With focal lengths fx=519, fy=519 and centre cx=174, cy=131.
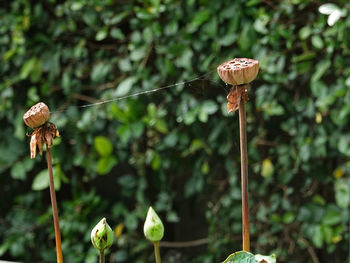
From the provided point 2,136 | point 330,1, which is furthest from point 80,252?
point 330,1

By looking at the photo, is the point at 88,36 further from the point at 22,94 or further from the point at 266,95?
the point at 266,95

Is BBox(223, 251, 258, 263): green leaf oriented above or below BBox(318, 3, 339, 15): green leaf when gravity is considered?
below

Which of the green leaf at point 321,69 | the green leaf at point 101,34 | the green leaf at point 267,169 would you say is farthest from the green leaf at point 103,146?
the green leaf at point 321,69

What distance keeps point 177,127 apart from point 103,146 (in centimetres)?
25

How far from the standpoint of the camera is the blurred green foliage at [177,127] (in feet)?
4.66

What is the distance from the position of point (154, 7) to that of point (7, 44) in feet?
2.09

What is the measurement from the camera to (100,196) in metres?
1.82

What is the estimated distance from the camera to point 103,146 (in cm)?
164

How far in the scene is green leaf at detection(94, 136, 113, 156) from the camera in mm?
1637

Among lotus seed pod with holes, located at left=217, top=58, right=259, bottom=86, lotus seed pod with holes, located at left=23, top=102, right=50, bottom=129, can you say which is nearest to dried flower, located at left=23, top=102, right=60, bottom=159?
lotus seed pod with holes, located at left=23, top=102, right=50, bottom=129

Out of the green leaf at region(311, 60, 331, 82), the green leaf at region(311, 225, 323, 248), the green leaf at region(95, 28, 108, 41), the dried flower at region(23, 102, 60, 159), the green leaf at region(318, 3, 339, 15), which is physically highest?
the green leaf at region(95, 28, 108, 41)

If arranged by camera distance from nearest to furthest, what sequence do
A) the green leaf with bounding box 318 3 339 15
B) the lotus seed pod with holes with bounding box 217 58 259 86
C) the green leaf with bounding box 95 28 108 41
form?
the lotus seed pod with holes with bounding box 217 58 259 86, the green leaf with bounding box 318 3 339 15, the green leaf with bounding box 95 28 108 41

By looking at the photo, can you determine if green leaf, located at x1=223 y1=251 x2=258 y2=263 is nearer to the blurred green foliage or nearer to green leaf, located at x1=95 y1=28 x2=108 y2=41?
the blurred green foliage

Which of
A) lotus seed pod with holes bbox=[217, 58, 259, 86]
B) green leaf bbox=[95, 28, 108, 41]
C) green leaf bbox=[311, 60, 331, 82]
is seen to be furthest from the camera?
green leaf bbox=[95, 28, 108, 41]
